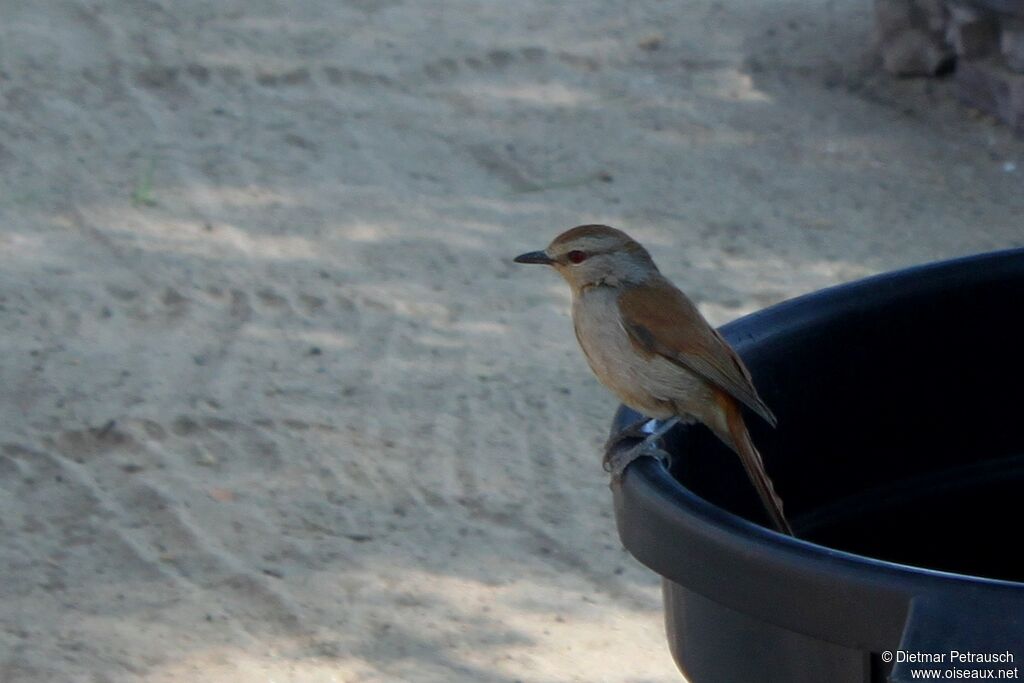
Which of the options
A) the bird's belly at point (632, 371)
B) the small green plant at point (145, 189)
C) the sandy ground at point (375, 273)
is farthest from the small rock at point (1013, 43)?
the bird's belly at point (632, 371)

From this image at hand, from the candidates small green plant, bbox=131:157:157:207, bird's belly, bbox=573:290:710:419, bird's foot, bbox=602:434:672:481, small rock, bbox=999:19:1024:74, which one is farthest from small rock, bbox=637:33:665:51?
bird's foot, bbox=602:434:672:481

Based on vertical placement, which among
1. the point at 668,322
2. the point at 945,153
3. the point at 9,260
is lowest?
the point at 668,322

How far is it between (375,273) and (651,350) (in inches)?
129

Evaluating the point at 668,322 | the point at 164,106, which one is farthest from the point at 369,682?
the point at 164,106

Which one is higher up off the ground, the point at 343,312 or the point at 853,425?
the point at 343,312

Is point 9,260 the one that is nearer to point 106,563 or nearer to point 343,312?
point 343,312

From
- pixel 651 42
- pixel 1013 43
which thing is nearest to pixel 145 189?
pixel 651 42

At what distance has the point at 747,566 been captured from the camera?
2256 mm

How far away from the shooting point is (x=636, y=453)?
8.90ft

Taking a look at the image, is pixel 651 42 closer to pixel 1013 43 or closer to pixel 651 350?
pixel 1013 43

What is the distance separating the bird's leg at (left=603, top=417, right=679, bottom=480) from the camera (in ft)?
8.86

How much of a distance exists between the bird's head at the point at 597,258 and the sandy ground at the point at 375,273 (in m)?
1.28

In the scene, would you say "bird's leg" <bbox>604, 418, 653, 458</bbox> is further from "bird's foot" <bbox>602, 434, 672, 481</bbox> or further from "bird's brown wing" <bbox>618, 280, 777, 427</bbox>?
"bird's brown wing" <bbox>618, 280, 777, 427</bbox>

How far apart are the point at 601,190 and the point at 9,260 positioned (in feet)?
10.2
